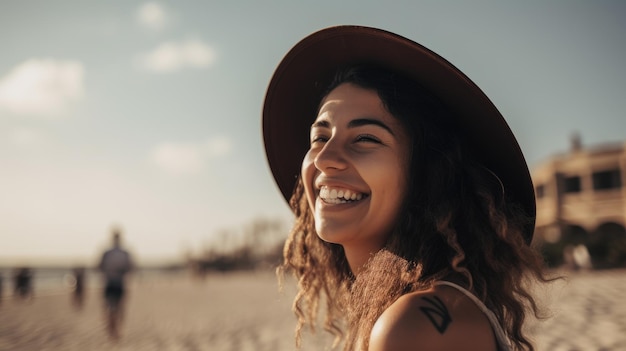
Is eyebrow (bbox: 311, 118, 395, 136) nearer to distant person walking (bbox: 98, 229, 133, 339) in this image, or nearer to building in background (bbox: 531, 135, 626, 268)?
distant person walking (bbox: 98, 229, 133, 339)

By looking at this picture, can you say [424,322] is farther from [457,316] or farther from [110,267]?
[110,267]

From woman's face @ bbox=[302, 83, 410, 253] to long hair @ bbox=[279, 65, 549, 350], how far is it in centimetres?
6

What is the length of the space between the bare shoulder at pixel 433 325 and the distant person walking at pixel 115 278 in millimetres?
9761

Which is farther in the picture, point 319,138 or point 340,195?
point 319,138

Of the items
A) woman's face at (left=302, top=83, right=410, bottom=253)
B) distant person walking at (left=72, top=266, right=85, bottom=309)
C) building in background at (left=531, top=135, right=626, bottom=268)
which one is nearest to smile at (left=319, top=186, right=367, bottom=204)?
woman's face at (left=302, top=83, right=410, bottom=253)

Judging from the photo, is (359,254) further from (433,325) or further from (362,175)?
(433,325)

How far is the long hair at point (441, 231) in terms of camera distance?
1.75 meters

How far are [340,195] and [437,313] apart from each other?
2.49ft

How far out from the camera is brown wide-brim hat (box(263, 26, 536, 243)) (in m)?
1.94

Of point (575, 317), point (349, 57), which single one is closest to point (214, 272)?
point (575, 317)

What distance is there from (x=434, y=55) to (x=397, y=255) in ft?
2.52

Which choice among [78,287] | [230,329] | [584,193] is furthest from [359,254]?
[584,193]

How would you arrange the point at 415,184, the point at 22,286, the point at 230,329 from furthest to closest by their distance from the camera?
the point at 22,286 < the point at 230,329 < the point at 415,184

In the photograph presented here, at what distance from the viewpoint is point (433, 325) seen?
127 cm
